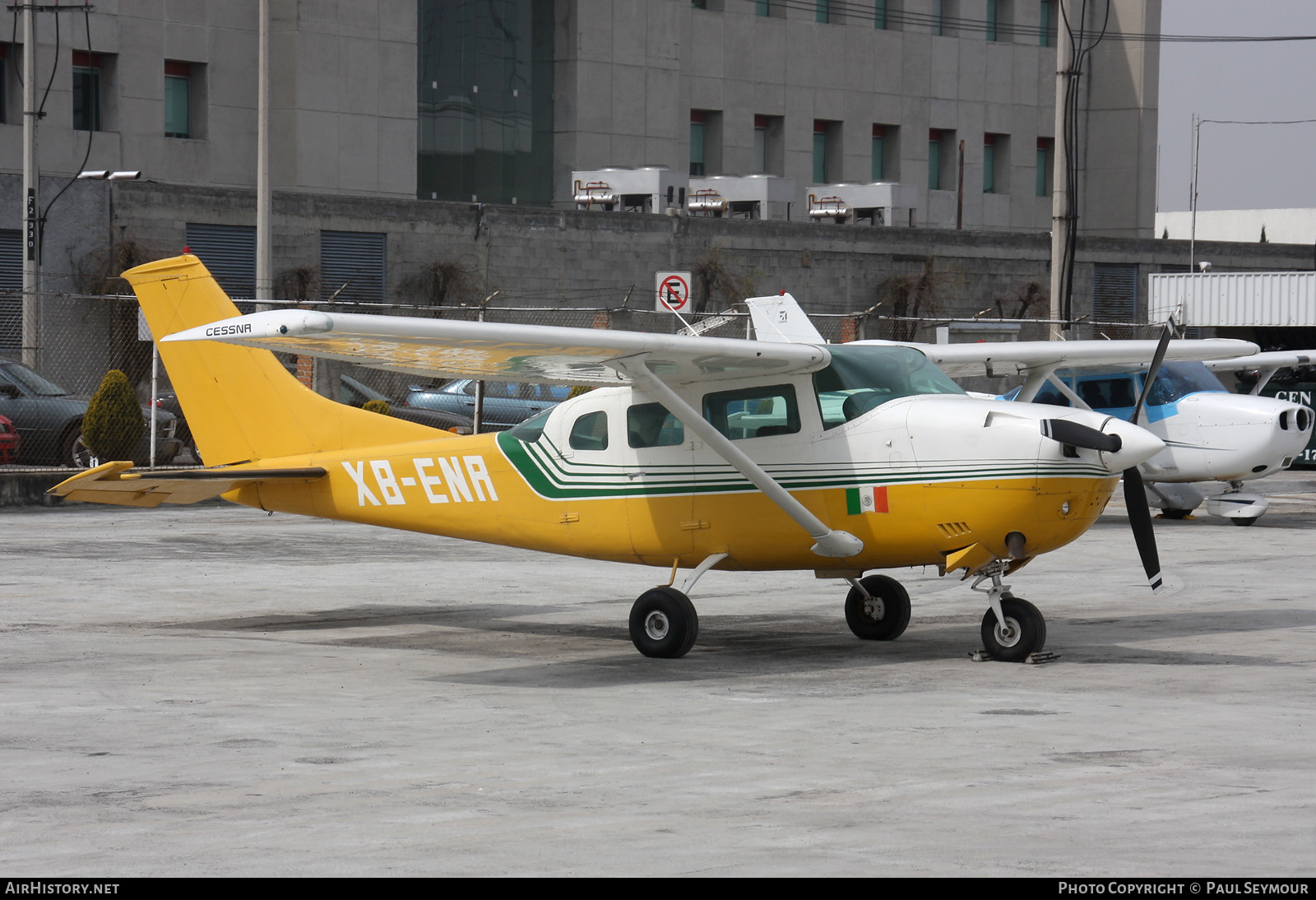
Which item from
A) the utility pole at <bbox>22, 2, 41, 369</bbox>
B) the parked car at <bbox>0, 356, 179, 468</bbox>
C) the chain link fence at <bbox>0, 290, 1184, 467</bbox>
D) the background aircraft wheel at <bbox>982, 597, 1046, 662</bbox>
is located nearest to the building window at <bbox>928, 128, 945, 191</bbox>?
the chain link fence at <bbox>0, 290, 1184, 467</bbox>

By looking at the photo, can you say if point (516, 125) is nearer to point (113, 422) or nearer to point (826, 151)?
point (826, 151)

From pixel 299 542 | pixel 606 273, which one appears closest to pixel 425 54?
pixel 606 273

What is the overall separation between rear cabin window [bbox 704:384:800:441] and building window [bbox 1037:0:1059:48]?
54.2 metres

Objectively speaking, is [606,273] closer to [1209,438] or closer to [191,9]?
[191,9]

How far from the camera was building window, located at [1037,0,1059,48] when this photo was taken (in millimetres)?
61938

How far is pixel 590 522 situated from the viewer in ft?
38.3

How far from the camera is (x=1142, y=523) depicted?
11414 mm

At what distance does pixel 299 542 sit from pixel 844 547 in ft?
31.2

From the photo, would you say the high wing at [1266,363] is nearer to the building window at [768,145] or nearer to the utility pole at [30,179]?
the utility pole at [30,179]

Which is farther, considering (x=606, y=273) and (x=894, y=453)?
(x=606, y=273)

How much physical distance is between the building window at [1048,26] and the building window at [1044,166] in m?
3.57

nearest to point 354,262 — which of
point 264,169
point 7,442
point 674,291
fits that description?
point 264,169

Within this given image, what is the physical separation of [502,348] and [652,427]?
1620 mm

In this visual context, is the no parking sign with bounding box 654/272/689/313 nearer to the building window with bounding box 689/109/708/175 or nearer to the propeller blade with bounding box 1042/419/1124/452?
the propeller blade with bounding box 1042/419/1124/452
